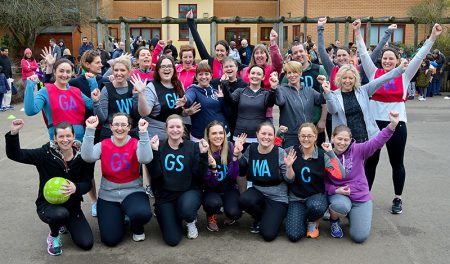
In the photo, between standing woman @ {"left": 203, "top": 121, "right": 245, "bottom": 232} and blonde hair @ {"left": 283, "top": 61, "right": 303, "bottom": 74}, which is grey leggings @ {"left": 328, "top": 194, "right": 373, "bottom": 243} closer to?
standing woman @ {"left": 203, "top": 121, "right": 245, "bottom": 232}

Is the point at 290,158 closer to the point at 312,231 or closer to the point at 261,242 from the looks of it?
the point at 312,231

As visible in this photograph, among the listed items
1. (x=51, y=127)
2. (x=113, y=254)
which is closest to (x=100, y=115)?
(x=51, y=127)

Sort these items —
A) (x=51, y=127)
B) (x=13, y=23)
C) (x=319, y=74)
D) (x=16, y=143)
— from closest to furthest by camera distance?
(x=16, y=143)
(x=51, y=127)
(x=319, y=74)
(x=13, y=23)

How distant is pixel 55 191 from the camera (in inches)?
182

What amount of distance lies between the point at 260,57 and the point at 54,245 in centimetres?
342

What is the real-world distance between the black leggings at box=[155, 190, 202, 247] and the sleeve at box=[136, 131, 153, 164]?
0.56m

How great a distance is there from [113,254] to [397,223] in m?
3.25

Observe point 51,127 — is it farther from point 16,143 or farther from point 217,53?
point 217,53

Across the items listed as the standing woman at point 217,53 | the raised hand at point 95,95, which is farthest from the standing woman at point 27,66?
the raised hand at point 95,95

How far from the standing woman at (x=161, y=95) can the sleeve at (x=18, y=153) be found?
1296 millimetres

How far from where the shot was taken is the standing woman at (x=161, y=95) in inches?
221

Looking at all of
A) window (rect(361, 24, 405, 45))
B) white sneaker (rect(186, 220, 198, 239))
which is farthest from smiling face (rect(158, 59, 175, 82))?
window (rect(361, 24, 405, 45))

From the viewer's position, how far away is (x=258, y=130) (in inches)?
207

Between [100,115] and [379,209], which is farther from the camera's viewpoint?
[379,209]
